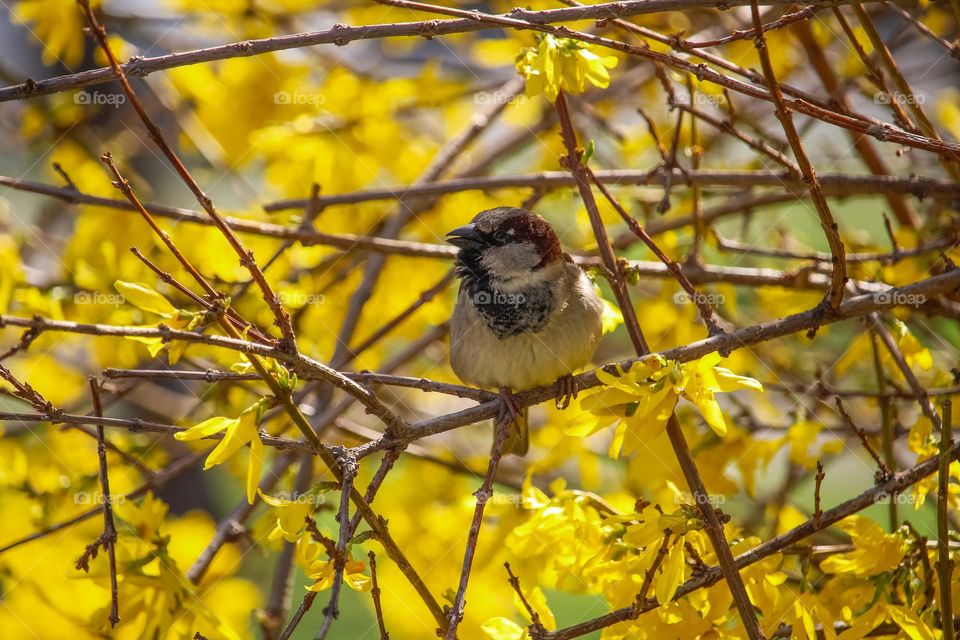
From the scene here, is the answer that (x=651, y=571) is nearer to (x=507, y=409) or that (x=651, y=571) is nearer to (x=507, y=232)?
(x=507, y=409)

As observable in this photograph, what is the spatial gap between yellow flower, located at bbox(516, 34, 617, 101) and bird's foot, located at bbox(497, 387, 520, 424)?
0.68m

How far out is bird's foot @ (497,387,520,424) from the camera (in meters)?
2.03

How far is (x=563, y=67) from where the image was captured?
1897 mm

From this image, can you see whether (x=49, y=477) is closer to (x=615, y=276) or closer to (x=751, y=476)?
(x=615, y=276)

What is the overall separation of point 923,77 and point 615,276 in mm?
2393

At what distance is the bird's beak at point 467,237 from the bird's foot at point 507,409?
17.2 inches

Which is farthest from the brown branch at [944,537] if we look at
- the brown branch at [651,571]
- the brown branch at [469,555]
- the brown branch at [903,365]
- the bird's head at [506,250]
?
the bird's head at [506,250]

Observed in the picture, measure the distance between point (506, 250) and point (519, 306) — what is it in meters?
0.16

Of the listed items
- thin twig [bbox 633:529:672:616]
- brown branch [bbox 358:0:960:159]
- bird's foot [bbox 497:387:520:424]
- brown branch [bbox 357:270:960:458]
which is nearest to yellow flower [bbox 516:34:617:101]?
brown branch [bbox 358:0:960:159]

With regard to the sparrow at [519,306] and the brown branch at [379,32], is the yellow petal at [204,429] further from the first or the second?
the sparrow at [519,306]

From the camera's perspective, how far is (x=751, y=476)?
237cm

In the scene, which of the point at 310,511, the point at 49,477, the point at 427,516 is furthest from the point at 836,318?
the point at 49,477

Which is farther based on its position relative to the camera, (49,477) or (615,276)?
(49,477)

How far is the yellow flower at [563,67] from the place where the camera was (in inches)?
74.0
